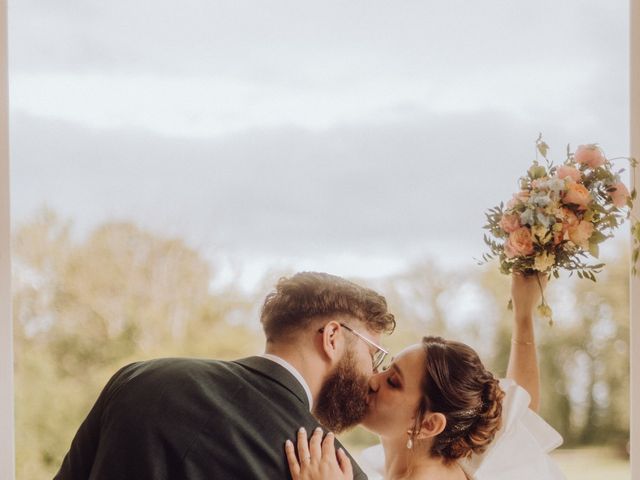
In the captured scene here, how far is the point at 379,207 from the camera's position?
2.62m

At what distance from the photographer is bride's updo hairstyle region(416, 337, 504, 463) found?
2.10 meters

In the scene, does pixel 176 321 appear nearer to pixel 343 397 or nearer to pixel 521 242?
pixel 343 397

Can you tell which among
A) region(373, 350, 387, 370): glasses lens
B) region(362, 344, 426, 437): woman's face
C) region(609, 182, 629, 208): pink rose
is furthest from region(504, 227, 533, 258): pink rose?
region(373, 350, 387, 370): glasses lens

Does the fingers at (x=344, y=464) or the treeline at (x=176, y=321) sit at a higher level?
the treeline at (x=176, y=321)

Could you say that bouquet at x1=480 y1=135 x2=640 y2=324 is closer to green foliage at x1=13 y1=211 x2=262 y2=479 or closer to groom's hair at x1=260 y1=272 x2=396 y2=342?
groom's hair at x1=260 y1=272 x2=396 y2=342

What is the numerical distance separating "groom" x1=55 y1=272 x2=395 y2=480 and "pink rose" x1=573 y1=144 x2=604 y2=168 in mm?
725

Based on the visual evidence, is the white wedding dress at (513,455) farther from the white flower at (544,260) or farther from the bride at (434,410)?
the white flower at (544,260)

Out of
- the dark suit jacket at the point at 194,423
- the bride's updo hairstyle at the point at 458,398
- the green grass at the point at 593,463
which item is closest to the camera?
the dark suit jacket at the point at 194,423

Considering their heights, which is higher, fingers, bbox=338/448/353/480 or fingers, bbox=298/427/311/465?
fingers, bbox=298/427/311/465

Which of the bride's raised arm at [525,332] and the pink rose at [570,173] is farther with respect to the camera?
the bride's raised arm at [525,332]

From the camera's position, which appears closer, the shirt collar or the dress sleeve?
the shirt collar

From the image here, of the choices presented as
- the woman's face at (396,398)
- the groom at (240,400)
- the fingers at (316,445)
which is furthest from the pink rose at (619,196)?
the fingers at (316,445)

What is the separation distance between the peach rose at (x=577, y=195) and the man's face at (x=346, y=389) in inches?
24.4

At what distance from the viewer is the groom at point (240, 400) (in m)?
1.60
